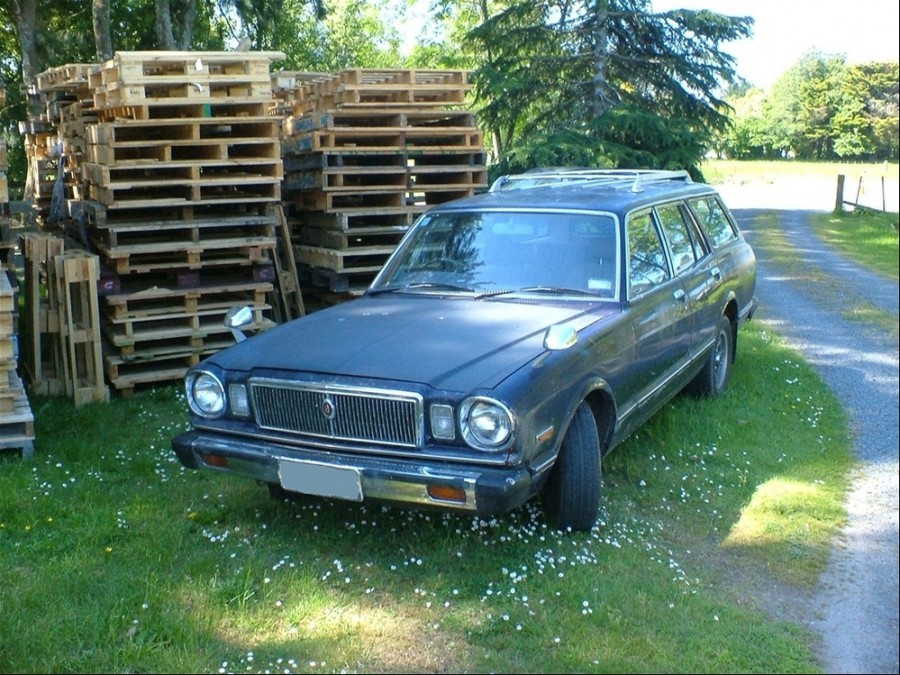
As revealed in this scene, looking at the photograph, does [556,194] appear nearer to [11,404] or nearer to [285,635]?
[285,635]

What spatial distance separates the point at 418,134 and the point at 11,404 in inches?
184

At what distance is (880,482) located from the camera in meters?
4.64

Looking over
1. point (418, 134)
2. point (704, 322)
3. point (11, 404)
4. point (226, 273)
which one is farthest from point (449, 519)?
point (418, 134)

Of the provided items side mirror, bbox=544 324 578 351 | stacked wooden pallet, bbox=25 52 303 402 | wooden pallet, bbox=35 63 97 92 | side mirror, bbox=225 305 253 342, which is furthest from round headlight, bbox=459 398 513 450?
wooden pallet, bbox=35 63 97 92

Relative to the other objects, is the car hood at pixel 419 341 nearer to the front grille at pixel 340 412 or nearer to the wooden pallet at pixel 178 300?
the front grille at pixel 340 412

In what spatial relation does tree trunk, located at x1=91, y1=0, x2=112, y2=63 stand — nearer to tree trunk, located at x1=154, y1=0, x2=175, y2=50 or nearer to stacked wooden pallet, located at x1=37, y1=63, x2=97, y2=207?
tree trunk, located at x1=154, y1=0, x2=175, y2=50

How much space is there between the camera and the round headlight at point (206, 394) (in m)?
4.63

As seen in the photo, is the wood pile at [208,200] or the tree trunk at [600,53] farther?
the tree trunk at [600,53]

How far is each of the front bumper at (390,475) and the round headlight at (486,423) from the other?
107 mm

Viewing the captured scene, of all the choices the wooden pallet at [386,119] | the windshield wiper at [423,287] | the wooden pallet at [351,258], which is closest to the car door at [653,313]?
the windshield wiper at [423,287]

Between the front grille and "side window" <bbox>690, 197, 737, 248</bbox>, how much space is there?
11.9ft

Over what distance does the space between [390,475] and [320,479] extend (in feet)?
1.17

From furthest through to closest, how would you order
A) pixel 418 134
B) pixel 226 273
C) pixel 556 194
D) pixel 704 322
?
pixel 418 134
pixel 226 273
pixel 704 322
pixel 556 194

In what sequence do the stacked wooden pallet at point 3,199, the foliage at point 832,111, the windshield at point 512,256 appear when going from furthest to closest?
the stacked wooden pallet at point 3,199, the windshield at point 512,256, the foliage at point 832,111
